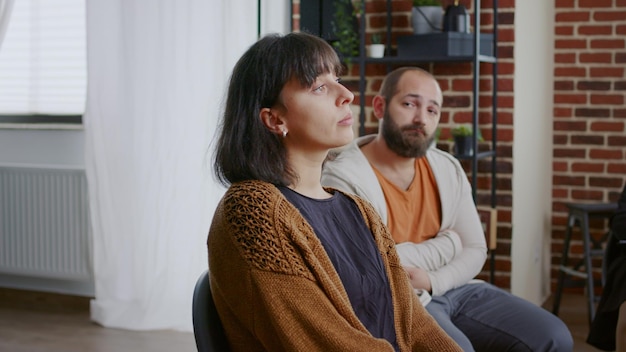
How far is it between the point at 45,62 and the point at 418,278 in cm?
307

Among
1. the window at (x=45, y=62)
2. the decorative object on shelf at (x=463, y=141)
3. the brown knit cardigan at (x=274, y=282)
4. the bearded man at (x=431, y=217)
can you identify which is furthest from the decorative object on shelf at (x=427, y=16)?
the brown knit cardigan at (x=274, y=282)

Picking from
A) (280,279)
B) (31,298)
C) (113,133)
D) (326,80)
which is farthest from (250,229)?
(31,298)

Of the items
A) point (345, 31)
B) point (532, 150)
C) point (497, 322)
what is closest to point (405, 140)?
point (497, 322)

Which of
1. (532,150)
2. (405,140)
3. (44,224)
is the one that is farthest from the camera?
(44,224)

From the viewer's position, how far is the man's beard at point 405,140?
101 inches

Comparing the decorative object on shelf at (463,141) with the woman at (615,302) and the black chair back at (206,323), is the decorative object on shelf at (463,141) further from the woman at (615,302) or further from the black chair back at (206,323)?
the black chair back at (206,323)

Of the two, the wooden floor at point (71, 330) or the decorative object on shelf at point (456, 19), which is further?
the wooden floor at point (71, 330)

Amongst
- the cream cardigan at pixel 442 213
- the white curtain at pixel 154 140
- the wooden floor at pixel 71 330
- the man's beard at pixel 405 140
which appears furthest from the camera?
the white curtain at pixel 154 140

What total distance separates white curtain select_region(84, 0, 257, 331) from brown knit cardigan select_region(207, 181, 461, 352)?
2.50 meters

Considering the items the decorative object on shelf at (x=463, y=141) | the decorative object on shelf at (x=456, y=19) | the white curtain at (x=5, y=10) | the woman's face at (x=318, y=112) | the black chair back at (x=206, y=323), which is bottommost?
the black chair back at (x=206, y=323)

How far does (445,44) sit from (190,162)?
4.30 ft

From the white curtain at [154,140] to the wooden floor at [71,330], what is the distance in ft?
0.44

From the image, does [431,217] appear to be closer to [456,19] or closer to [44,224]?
[456,19]

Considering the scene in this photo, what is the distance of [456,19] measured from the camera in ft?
12.1
